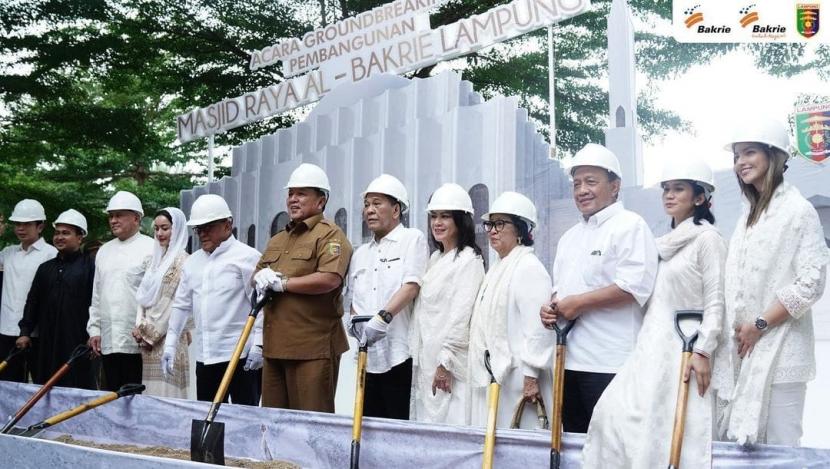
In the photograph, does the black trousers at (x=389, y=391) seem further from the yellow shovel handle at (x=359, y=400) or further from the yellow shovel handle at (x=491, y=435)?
the yellow shovel handle at (x=491, y=435)

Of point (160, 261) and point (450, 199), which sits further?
point (160, 261)

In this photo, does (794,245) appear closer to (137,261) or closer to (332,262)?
(332,262)

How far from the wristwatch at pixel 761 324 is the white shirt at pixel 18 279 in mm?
4529

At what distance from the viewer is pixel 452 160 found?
5.81 m

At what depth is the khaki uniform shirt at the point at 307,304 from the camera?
12.6ft

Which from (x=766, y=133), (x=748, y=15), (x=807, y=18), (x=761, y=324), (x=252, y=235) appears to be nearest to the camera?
(x=761, y=324)

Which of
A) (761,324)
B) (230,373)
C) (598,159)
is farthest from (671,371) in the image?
(230,373)

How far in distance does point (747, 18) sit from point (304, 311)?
15.3 ft

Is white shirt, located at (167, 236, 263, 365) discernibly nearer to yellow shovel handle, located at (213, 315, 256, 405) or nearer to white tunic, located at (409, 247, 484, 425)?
yellow shovel handle, located at (213, 315, 256, 405)

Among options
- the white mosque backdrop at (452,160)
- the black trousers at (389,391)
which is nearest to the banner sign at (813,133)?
the white mosque backdrop at (452,160)

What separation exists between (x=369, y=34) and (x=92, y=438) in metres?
3.54

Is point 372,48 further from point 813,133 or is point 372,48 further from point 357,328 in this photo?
point 357,328

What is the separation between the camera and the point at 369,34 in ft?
21.5

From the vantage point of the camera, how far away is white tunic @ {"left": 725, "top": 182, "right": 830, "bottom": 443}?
255 cm
